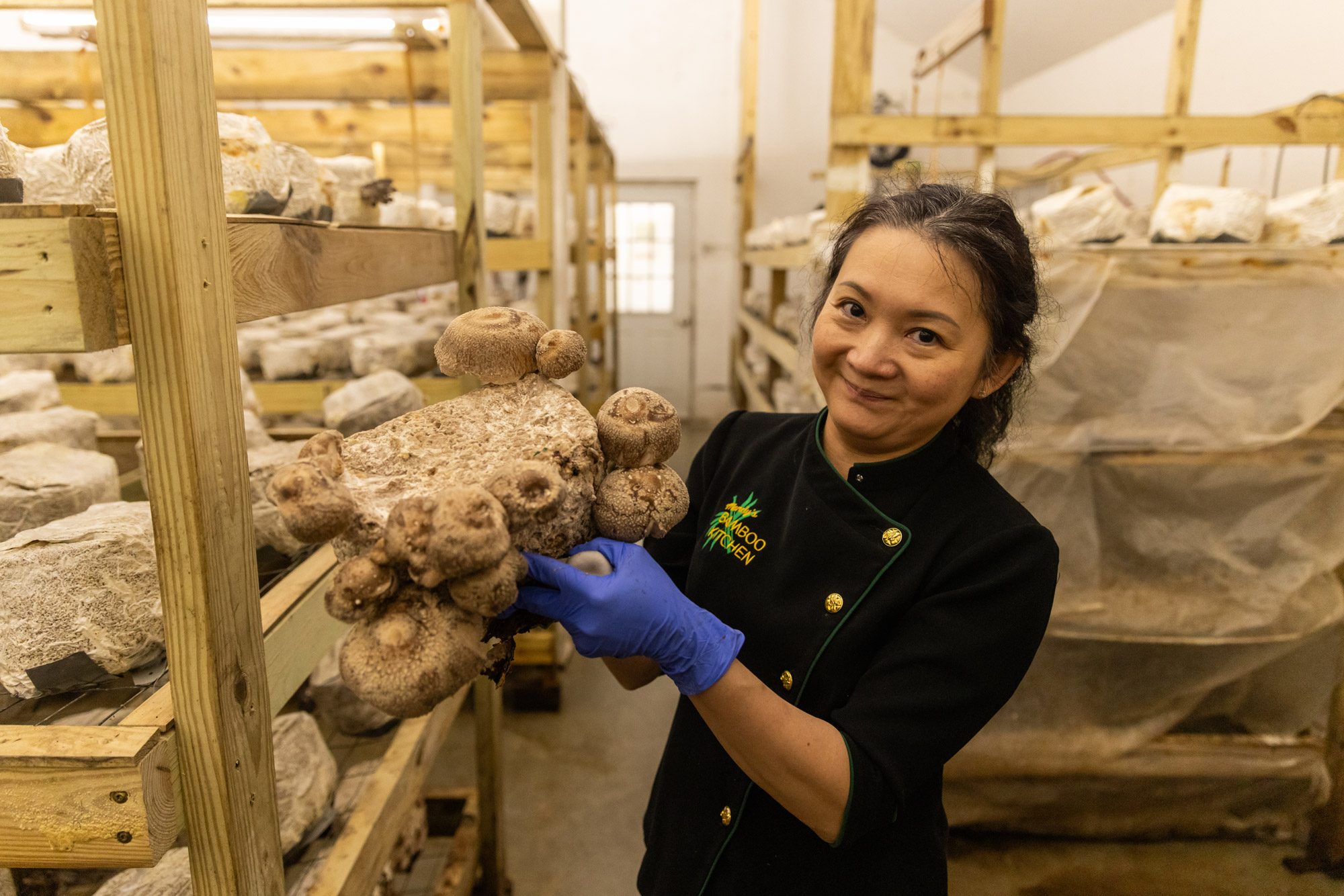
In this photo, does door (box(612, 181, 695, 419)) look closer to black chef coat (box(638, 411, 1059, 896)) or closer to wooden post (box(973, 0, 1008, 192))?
wooden post (box(973, 0, 1008, 192))

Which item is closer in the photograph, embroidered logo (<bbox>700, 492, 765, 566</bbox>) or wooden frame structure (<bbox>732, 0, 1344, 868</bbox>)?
embroidered logo (<bbox>700, 492, 765, 566</bbox>)

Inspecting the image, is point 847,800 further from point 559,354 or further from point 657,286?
point 657,286

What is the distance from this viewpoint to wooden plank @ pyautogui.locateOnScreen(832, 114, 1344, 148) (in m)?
2.33

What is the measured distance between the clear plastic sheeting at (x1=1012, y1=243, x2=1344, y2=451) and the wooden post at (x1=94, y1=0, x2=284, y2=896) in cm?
196

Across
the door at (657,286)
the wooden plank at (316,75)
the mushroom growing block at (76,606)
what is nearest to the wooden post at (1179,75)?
the wooden plank at (316,75)

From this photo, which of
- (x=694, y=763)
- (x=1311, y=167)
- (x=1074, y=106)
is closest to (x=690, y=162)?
(x=1074, y=106)

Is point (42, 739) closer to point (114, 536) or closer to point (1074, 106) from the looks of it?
point (114, 536)

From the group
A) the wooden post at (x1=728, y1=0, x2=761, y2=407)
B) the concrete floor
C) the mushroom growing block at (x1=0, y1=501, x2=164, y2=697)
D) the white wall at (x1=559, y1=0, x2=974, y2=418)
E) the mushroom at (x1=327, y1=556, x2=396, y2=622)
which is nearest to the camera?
the mushroom at (x1=327, y1=556, x2=396, y2=622)

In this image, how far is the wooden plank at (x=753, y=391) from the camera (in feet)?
16.3

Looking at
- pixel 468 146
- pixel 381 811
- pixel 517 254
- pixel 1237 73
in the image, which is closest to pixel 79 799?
pixel 381 811

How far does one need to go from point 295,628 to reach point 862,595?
2.66 feet

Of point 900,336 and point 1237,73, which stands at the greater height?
point 1237,73

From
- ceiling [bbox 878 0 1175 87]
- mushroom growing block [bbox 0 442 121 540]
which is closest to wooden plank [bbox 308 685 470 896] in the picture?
mushroom growing block [bbox 0 442 121 540]

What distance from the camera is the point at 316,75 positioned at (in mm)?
2879
